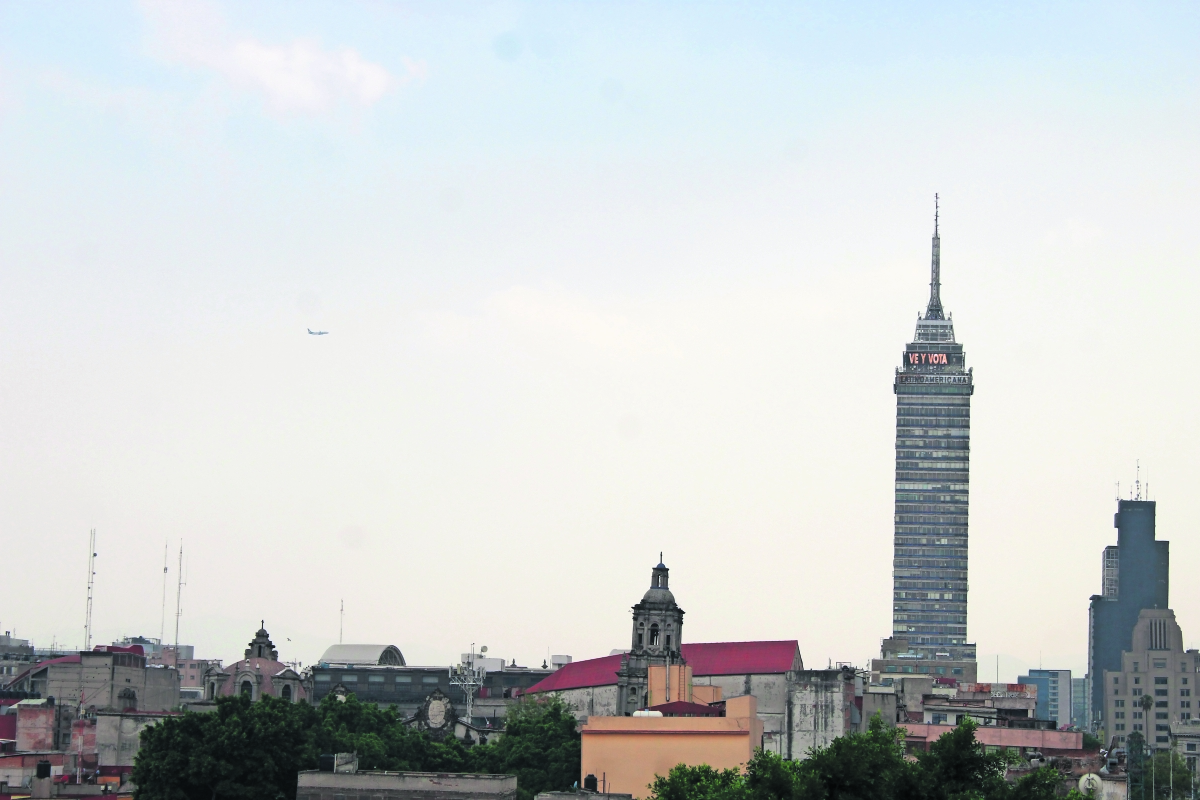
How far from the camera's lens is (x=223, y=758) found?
350 feet

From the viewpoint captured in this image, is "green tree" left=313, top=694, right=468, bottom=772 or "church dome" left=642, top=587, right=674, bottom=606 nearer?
"green tree" left=313, top=694, right=468, bottom=772

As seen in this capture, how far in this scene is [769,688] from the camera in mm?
144000

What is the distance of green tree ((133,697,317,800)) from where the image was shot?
4166 inches

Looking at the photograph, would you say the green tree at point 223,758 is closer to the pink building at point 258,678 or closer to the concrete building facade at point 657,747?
the concrete building facade at point 657,747

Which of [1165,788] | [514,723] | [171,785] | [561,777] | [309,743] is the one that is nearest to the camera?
[171,785]

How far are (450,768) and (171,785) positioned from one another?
25.9 metres

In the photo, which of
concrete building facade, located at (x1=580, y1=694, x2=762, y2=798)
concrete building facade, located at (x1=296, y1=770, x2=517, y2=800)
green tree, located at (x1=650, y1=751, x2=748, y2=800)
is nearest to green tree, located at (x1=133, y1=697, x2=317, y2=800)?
concrete building facade, located at (x1=296, y1=770, x2=517, y2=800)

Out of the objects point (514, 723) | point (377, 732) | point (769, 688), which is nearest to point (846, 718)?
point (769, 688)

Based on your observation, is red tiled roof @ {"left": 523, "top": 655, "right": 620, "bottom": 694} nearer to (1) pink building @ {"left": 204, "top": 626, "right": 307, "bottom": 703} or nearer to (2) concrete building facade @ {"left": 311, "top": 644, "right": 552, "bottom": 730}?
(2) concrete building facade @ {"left": 311, "top": 644, "right": 552, "bottom": 730}

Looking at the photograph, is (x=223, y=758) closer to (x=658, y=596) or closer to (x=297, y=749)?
(x=297, y=749)

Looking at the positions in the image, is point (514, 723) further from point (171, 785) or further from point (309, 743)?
point (171, 785)

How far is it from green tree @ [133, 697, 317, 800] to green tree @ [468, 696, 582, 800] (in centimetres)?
1717

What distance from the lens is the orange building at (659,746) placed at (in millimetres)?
105375

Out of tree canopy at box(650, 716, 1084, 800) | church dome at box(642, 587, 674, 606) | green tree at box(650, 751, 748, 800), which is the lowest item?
green tree at box(650, 751, 748, 800)
